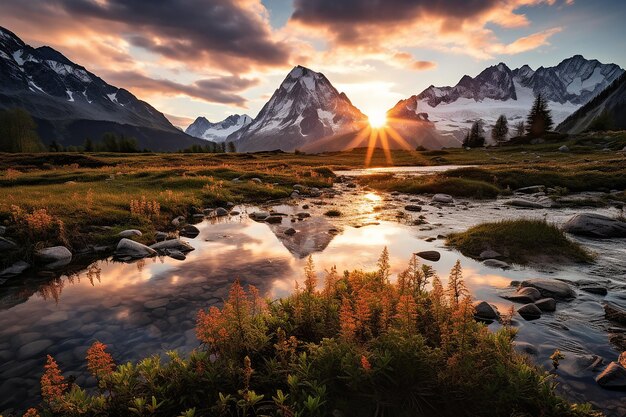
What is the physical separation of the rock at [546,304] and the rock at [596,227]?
29.6 ft

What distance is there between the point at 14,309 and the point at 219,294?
515 centimetres

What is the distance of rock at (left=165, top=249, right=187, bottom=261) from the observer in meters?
12.5

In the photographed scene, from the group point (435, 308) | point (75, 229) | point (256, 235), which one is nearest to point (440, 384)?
point (435, 308)

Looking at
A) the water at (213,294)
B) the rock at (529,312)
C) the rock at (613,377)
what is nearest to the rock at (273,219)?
the water at (213,294)

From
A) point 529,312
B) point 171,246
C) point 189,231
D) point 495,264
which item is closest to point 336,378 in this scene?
point 529,312

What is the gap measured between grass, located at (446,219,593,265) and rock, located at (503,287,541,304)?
129 inches

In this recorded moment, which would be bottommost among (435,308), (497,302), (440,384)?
(497,302)

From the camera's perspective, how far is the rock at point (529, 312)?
299 inches

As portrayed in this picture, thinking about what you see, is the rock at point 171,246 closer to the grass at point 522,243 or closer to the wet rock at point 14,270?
the wet rock at point 14,270

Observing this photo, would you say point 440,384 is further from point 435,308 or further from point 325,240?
point 325,240

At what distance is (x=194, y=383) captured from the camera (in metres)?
4.71

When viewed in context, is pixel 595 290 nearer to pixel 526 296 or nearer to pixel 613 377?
pixel 526 296

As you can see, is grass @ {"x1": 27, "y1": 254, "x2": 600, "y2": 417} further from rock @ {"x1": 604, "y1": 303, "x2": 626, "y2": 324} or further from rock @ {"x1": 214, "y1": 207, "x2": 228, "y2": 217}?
rock @ {"x1": 214, "y1": 207, "x2": 228, "y2": 217}

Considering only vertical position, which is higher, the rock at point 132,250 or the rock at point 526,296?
the rock at point 132,250
